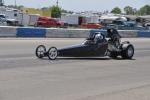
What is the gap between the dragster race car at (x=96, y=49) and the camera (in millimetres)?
18031

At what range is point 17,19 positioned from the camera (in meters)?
71.3

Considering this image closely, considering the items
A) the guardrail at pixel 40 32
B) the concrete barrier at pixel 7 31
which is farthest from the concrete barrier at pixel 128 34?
the concrete barrier at pixel 7 31

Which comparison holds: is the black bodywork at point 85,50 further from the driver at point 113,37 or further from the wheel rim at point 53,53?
the driver at point 113,37

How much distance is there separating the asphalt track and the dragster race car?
1.04 feet

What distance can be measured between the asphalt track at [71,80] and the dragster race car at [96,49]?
0.32 m

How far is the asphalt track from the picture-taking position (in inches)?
396

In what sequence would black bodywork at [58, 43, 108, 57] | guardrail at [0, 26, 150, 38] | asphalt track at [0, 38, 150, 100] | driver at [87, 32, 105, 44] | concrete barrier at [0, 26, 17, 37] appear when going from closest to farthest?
asphalt track at [0, 38, 150, 100] < black bodywork at [58, 43, 108, 57] < driver at [87, 32, 105, 44] < concrete barrier at [0, 26, 17, 37] < guardrail at [0, 26, 150, 38]

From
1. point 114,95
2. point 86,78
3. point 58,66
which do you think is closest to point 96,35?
point 58,66

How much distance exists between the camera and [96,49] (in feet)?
63.4

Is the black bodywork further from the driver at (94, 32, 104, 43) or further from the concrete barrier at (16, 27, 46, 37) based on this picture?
the concrete barrier at (16, 27, 46, 37)

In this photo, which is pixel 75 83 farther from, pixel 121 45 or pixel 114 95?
pixel 121 45

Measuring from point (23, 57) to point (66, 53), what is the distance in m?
1.70

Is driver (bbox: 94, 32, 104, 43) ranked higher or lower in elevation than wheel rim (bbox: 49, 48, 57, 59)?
higher

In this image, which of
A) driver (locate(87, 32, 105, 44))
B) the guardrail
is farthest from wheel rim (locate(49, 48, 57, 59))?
the guardrail
